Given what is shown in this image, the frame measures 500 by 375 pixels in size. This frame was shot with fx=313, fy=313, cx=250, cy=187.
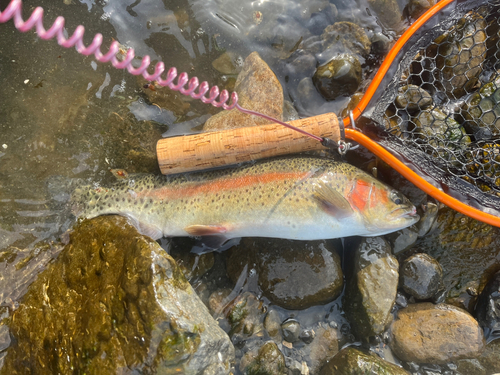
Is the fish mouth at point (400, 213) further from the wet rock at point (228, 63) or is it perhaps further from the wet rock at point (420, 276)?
the wet rock at point (228, 63)

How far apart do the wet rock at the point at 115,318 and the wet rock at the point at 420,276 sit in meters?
2.12

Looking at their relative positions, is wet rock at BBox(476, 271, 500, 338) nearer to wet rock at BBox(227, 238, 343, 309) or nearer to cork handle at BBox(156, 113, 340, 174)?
wet rock at BBox(227, 238, 343, 309)

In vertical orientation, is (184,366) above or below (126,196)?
below

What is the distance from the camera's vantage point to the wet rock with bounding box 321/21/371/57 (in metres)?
4.04

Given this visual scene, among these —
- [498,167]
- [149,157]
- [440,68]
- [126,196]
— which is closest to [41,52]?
[149,157]

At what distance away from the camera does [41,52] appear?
3.76m

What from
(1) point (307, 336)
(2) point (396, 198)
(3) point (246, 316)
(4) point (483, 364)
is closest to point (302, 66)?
(2) point (396, 198)

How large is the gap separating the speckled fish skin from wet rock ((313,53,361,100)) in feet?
3.40

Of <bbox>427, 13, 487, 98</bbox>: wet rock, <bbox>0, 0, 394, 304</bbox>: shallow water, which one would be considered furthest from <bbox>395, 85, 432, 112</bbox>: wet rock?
<bbox>0, 0, 394, 304</bbox>: shallow water

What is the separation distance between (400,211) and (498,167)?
55.0 inches

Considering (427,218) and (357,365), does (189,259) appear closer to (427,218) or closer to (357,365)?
(357,365)

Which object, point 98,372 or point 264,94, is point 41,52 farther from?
point 98,372

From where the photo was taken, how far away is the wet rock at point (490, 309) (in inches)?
138

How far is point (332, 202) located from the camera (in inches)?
126
